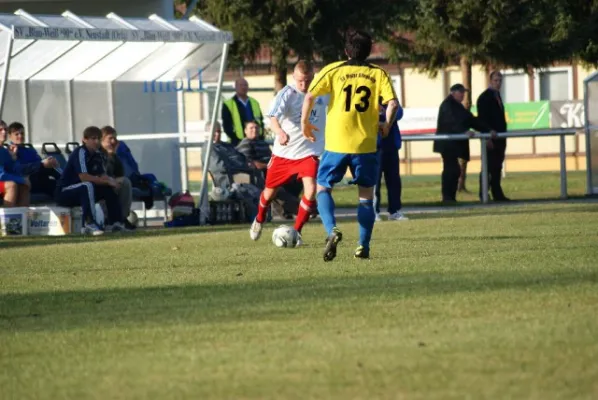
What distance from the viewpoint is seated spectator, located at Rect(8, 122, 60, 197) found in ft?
65.3

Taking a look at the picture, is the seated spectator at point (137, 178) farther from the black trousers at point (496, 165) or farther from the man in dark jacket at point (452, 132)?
the black trousers at point (496, 165)

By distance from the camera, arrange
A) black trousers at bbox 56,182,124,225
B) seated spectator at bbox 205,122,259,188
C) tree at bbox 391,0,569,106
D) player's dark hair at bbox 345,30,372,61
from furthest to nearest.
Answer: tree at bbox 391,0,569,106, seated spectator at bbox 205,122,259,188, black trousers at bbox 56,182,124,225, player's dark hair at bbox 345,30,372,61

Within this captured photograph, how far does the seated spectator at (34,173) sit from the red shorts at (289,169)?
19.2ft

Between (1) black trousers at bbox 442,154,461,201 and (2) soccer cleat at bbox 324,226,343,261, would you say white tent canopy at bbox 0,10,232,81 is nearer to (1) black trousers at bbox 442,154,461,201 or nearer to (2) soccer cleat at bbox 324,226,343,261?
(1) black trousers at bbox 442,154,461,201

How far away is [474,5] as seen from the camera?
29172 mm

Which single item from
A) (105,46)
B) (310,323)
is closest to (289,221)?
(105,46)

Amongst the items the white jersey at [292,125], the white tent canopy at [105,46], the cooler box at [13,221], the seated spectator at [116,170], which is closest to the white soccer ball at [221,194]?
the seated spectator at [116,170]

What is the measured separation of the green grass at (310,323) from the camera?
247 inches

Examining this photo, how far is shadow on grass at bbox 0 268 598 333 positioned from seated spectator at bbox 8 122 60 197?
30.7 ft

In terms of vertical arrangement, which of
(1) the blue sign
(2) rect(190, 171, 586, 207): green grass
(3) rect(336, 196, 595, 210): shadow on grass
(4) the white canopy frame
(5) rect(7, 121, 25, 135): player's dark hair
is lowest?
(2) rect(190, 171, 586, 207): green grass

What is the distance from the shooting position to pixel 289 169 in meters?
15.0

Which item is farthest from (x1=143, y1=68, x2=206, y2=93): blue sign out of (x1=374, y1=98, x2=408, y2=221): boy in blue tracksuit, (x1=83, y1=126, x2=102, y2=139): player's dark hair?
(x1=374, y1=98, x2=408, y2=221): boy in blue tracksuit

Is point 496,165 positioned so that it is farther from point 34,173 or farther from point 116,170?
point 34,173

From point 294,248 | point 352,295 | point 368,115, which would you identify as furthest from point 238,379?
point 294,248
